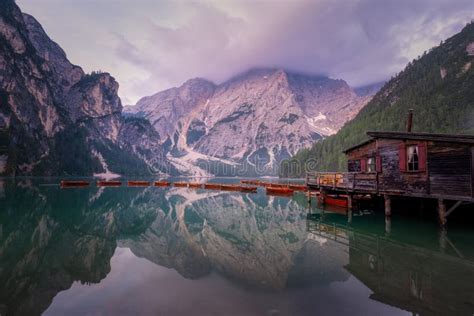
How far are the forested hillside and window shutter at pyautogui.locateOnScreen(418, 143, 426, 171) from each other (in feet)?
328

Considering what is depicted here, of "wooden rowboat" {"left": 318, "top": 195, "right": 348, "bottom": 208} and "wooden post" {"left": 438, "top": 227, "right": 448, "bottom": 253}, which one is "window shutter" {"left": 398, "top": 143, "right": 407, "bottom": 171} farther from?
"wooden rowboat" {"left": 318, "top": 195, "right": 348, "bottom": 208}

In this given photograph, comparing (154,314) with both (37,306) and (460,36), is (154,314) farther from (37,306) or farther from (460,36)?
(460,36)

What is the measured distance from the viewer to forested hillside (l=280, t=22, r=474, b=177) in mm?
120000

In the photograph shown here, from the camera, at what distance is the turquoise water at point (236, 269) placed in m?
9.59

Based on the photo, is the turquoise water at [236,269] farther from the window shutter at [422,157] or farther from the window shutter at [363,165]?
the window shutter at [363,165]

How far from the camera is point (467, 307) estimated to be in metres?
9.05

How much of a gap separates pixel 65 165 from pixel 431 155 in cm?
21233

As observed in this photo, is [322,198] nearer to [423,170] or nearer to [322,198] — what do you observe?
[322,198]

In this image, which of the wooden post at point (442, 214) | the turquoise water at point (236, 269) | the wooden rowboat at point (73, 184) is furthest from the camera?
the wooden rowboat at point (73, 184)

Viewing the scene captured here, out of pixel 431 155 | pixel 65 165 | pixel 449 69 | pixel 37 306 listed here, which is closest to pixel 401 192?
pixel 431 155

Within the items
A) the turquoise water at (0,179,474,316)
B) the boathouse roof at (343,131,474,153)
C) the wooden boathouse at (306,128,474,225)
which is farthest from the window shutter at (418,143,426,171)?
the turquoise water at (0,179,474,316)

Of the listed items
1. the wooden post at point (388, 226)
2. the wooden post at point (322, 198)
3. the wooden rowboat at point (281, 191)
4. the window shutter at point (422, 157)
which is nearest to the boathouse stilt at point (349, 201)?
the wooden post at point (388, 226)

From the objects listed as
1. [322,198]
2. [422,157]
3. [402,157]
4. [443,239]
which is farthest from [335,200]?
[443,239]

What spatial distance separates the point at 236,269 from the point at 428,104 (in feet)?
493
